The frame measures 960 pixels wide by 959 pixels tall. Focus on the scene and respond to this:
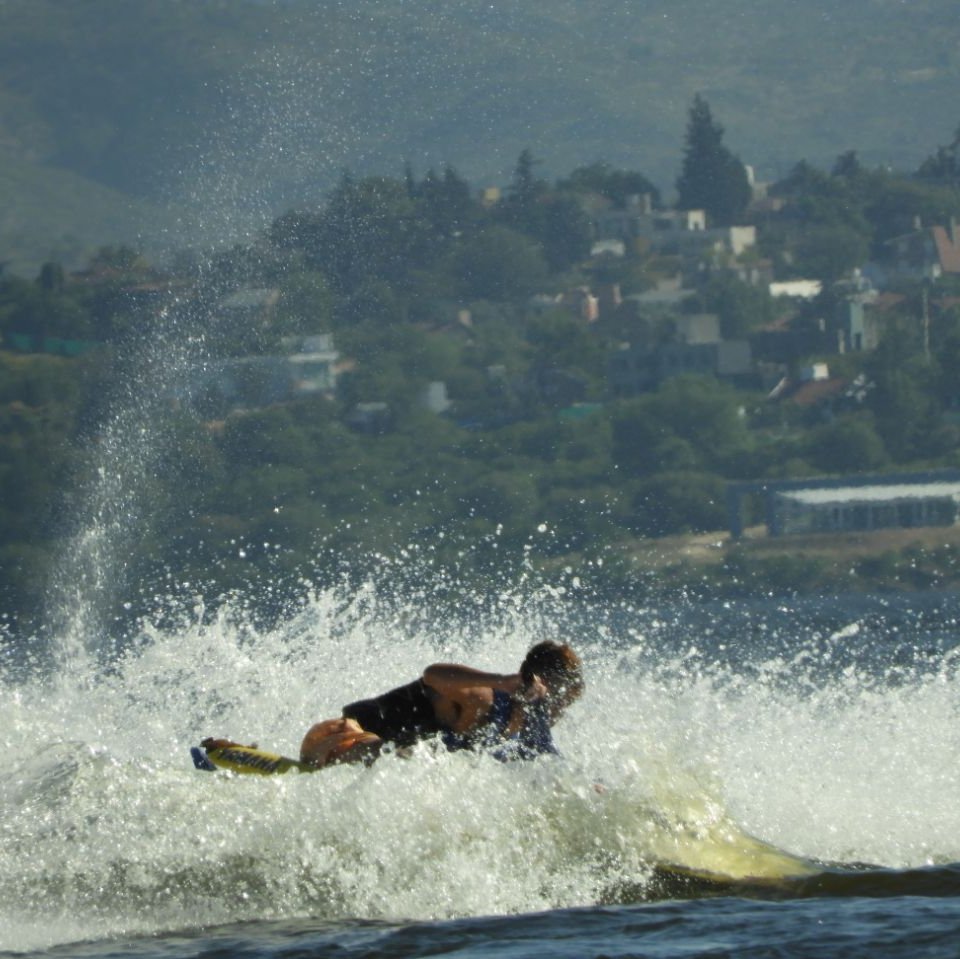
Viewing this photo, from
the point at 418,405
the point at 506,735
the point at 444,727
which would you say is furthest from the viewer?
the point at 418,405

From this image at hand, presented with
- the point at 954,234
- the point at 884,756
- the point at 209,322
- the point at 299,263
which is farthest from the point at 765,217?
the point at 884,756

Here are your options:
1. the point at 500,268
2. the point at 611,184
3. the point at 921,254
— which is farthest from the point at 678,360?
the point at 611,184

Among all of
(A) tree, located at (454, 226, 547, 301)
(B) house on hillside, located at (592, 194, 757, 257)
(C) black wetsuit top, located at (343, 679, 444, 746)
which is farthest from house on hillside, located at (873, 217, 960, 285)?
(C) black wetsuit top, located at (343, 679, 444, 746)

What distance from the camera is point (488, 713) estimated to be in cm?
1174

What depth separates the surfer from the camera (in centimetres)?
1167

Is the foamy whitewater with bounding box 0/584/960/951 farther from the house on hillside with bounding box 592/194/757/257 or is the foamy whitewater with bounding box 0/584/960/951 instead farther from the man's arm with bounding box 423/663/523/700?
the house on hillside with bounding box 592/194/757/257

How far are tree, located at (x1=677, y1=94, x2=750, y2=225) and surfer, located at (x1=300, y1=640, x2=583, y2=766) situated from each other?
147773mm

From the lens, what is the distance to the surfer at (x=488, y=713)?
38.3ft

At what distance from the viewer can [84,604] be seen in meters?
85.0

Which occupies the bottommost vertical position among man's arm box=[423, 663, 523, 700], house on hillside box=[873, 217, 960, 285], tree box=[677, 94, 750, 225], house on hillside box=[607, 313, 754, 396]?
man's arm box=[423, 663, 523, 700]

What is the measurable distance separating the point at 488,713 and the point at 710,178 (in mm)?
152553

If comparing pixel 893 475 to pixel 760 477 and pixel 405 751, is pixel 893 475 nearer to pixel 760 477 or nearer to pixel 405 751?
pixel 760 477

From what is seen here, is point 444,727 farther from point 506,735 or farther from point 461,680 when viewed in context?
point 506,735

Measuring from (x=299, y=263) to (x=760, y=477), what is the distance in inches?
1922
